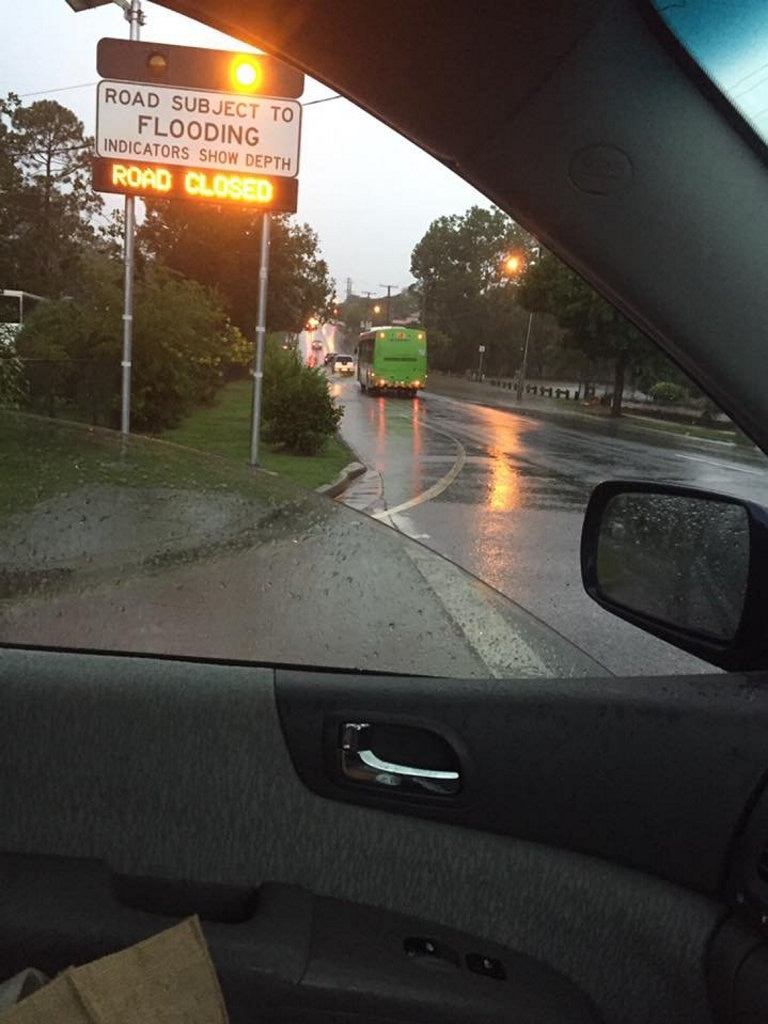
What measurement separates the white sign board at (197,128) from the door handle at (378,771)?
4.07 ft

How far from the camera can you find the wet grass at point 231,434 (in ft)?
16.0

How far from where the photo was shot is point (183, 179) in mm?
2189

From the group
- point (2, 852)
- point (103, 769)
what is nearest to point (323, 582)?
point (103, 769)

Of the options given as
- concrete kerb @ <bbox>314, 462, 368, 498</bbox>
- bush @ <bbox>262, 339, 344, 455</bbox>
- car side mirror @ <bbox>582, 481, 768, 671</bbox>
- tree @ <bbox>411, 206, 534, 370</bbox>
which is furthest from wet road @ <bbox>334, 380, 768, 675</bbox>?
bush @ <bbox>262, 339, 344, 455</bbox>

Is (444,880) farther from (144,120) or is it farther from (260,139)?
(144,120)

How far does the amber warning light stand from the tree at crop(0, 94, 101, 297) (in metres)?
0.11

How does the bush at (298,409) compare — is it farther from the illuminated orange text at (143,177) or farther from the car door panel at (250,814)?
the car door panel at (250,814)

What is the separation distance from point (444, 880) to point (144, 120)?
171 centimetres

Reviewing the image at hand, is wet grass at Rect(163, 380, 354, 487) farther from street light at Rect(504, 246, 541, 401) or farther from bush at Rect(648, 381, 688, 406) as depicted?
bush at Rect(648, 381, 688, 406)

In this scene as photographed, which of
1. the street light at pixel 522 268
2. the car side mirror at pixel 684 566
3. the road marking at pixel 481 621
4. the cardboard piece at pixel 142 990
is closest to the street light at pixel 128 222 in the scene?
the street light at pixel 522 268

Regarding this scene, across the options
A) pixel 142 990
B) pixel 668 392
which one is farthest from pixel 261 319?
pixel 142 990

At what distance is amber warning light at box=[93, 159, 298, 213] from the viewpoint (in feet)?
7.17

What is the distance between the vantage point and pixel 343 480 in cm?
1026

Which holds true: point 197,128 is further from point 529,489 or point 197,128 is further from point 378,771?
point 529,489
